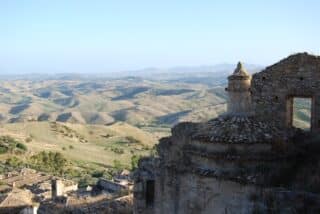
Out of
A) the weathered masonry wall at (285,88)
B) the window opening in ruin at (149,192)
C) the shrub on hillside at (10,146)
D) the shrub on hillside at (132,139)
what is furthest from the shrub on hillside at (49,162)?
the weathered masonry wall at (285,88)

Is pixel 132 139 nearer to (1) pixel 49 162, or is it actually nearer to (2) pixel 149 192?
(1) pixel 49 162

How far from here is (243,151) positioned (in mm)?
14008

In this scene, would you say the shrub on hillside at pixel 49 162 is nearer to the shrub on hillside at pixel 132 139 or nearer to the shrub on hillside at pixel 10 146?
the shrub on hillside at pixel 10 146

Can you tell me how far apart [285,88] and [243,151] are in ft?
11.9

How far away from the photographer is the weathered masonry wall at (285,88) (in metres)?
16.2

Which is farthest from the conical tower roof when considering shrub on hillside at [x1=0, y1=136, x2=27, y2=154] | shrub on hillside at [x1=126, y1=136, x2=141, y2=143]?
shrub on hillside at [x1=126, y1=136, x2=141, y2=143]

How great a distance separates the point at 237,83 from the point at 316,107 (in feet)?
9.44

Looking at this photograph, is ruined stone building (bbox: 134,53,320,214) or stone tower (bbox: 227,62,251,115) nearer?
ruined stone building (bbox: 134,53,320,214)

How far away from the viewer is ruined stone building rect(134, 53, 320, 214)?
44.1 feet

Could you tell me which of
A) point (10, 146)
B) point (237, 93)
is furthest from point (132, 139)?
point (237, 93)

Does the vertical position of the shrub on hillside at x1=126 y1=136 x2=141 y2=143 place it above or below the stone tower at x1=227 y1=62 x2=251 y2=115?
below

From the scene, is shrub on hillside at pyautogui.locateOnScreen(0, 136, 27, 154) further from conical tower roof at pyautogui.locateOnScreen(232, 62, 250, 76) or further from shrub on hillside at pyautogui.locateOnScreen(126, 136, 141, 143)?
conical tower roof at pyautogui.locateOnScreen(232, 62, 250, 76)

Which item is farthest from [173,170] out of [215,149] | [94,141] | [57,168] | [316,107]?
[94,141]

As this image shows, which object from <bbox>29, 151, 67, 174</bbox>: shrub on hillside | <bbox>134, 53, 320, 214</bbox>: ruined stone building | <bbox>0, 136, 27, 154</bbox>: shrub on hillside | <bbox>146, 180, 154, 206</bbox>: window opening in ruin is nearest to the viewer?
<bbox>134, 53, 320, 214</bbox>: ruined stone building
